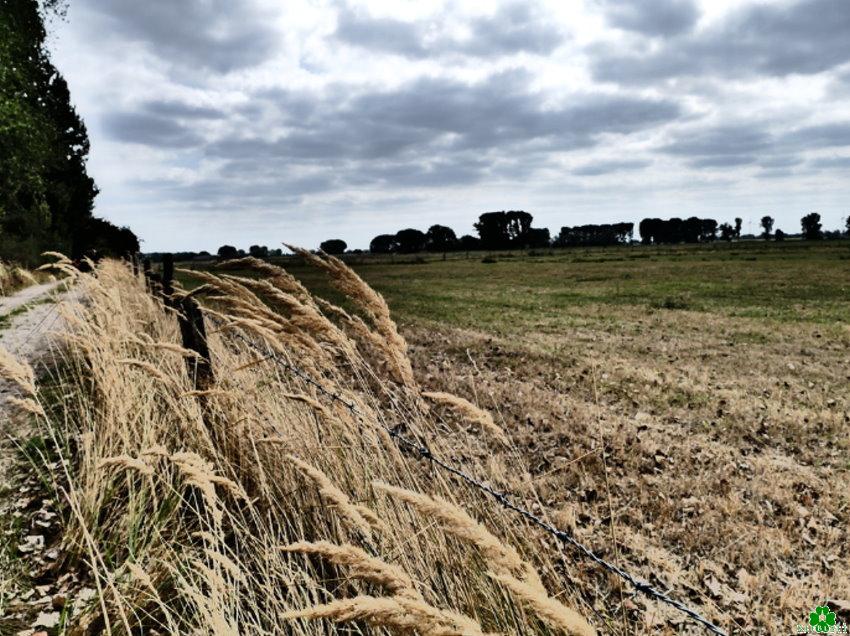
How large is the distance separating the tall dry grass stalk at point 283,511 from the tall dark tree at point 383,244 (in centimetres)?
11500

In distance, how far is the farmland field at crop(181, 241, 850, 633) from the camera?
3852 millimetres

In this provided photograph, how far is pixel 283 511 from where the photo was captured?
9.42 ft

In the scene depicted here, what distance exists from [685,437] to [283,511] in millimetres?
5702

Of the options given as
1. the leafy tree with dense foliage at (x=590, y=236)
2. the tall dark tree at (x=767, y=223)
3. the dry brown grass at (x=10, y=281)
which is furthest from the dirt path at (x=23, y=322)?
the tall dark tree at (x=767, y=223)

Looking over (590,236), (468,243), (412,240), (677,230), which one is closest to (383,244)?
(412,240)

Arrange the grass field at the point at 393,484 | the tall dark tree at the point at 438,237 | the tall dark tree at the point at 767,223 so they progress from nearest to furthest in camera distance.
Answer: the grass field at the point at 393,484
the tall dark tree at the point at 438,237
the tall dark tree at the point at 767,223

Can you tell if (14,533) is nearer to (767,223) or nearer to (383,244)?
(383,244)

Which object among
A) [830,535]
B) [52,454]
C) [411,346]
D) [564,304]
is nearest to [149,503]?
[52,454]

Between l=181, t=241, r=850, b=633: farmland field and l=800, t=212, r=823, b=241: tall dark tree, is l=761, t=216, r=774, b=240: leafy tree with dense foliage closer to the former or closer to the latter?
l=800, t=212, r=823, b=241: tall dark tree

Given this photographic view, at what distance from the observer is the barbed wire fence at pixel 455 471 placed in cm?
160

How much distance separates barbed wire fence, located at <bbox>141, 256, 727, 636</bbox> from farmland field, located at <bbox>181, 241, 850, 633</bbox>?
0.51 ft

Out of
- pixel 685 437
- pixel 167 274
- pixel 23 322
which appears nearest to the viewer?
pixel 167 274

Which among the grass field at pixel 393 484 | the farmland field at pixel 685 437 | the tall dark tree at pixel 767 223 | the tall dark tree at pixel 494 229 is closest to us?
the grass field at pixel 393 484

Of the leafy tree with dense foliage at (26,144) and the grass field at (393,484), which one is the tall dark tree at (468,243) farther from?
the grass field at (393,484)
